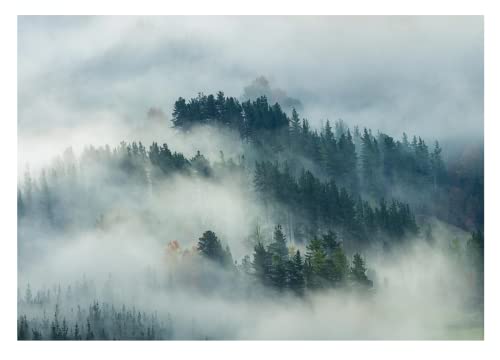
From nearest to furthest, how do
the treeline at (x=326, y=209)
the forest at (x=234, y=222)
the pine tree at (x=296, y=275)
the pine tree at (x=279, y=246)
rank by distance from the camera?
1. the forest at (x=234, y=222)
2. the pine tree at (x=296, y=275)
3. the pine tree at (x=279, y=246)
4. the treeline at (x=326, y=209)

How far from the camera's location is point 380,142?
1440 cm

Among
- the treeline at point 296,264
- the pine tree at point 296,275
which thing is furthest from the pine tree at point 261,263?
the pine tree at point 296,275

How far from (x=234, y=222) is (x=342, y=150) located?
9.07 feet

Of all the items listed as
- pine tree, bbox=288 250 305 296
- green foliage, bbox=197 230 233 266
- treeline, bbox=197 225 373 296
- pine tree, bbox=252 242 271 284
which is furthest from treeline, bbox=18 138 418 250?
green foliage, bbox=197 230 233 266

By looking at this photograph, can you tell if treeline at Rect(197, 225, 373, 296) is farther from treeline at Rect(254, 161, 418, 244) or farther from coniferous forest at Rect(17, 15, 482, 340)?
treeline at Rect(254, 161, 418, 244)

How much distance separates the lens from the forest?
1349 centimetres

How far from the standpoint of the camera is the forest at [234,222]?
531 inches

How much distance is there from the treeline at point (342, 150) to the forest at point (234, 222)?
3cm

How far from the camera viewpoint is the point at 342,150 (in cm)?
1446

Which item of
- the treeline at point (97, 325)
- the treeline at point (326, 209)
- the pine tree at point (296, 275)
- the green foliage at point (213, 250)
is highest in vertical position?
the treeline at point (326, 209)

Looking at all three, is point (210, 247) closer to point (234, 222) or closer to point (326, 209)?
point (234, 222)

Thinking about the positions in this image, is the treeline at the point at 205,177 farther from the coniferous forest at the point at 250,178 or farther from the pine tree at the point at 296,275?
A: the pine tree at the point at 296,275

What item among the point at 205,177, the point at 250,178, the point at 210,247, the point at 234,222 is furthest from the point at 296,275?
the point at 205,177
